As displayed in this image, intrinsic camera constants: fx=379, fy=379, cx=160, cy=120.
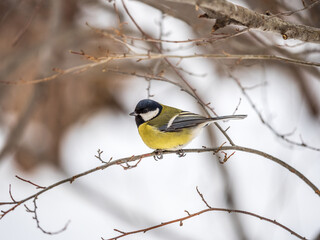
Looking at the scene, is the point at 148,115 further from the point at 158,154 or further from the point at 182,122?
the point at 158,154

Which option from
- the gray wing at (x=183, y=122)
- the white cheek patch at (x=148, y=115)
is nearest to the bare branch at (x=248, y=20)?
the gray wing at (x=183, y=122)

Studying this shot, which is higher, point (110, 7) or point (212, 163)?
point (110, 7)

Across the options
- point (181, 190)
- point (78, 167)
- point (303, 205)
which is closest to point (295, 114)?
point (303, 205)

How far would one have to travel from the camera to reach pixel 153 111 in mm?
3158

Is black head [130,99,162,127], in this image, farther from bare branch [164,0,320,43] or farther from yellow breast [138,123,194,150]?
bare branch [164,0,320,43]

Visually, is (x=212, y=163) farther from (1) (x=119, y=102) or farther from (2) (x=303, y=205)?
(1) (x=119, y=102)

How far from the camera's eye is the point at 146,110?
308 centimetres

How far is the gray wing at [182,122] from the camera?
9.30 feet

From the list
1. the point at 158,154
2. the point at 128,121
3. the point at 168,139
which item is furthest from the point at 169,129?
the point at 128,121

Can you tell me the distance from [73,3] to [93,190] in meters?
2.68

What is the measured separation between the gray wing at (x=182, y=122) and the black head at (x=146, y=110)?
7.4 inches

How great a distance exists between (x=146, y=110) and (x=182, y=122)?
0.33 meters

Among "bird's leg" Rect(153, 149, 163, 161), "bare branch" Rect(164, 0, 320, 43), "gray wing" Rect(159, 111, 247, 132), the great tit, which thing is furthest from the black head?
"bare branch" Rect(164, 0, 320, 43)

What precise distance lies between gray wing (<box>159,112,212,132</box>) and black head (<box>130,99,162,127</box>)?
0.62 feet
